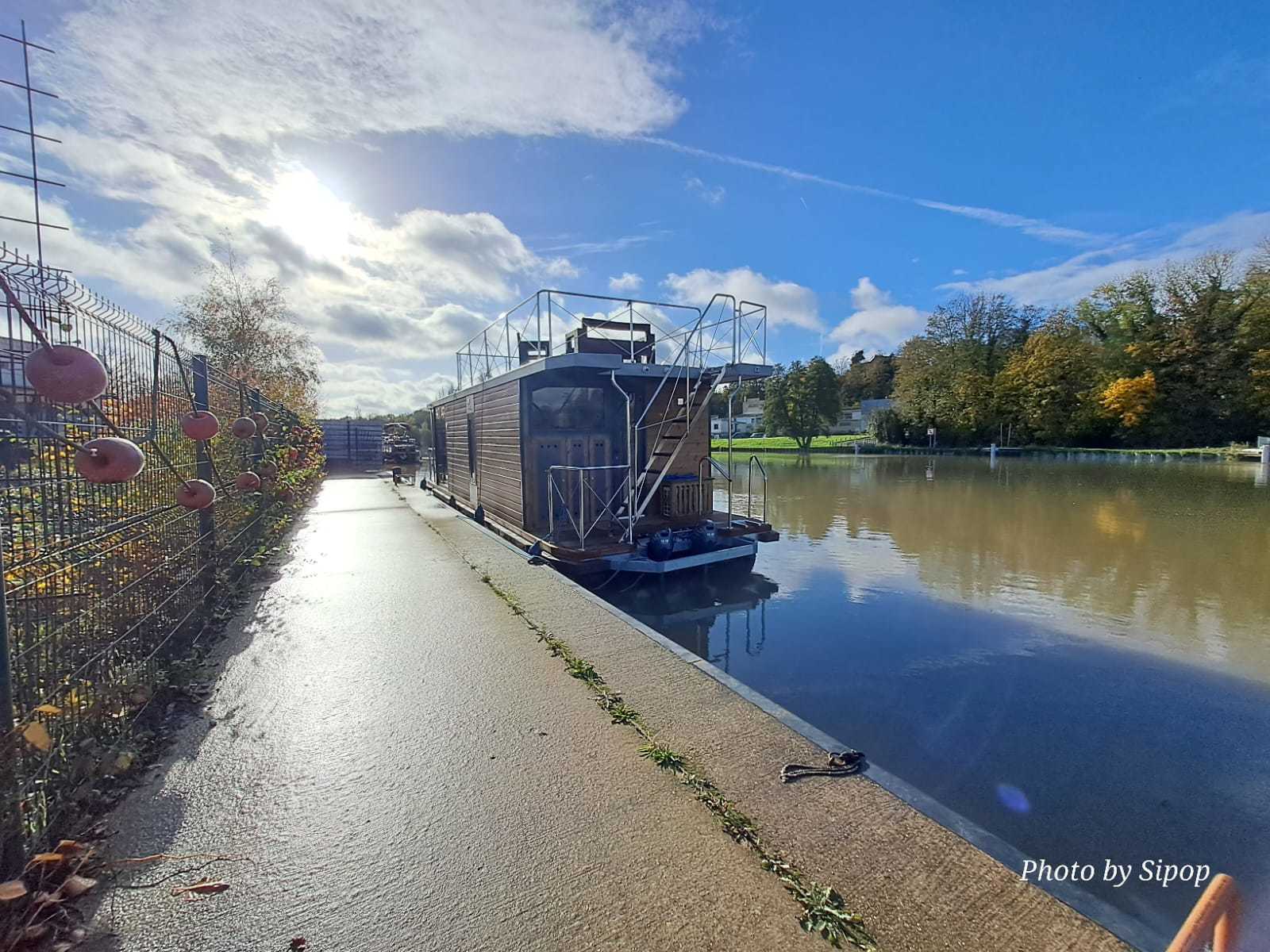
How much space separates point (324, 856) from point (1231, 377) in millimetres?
46949

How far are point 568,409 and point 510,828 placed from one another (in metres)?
7.04

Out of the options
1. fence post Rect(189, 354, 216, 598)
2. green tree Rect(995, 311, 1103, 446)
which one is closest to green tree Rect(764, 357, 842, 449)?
green tree Rect(995, 311, 1103, 446)

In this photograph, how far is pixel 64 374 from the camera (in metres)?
2.12

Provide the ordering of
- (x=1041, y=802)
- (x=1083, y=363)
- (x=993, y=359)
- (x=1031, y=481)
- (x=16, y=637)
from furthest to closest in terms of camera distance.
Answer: (x=993, y=359)
(x=1083, y=363)
(x=1031, y=481)
(x=1041, y=802)
(x=16, y=637)

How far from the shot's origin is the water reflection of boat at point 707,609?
6559 mm

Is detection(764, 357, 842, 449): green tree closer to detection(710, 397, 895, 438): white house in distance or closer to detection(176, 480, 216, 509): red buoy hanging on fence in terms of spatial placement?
detection(710, 397, 895, 438): white house in distance

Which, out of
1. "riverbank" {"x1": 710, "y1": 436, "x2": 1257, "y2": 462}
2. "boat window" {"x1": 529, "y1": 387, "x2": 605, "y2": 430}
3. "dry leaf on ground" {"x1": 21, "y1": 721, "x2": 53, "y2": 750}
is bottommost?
"dry leaf on ground" {"x1": 21, "y1": 721, "x2": 53, "y2": 750}

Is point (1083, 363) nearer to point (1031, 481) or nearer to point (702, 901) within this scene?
point (1031, 481)

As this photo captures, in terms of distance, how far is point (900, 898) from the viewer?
209cm

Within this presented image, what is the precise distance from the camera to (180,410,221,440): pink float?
416 cm

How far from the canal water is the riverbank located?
1205 centimetres

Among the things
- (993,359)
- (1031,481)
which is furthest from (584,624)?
(993,359)

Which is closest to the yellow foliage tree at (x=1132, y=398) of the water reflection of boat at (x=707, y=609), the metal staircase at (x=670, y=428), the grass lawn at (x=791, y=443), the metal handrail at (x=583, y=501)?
the grass lawn at (x=791, y=443)

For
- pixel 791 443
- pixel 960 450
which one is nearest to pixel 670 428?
Answer: pixel 960 450
